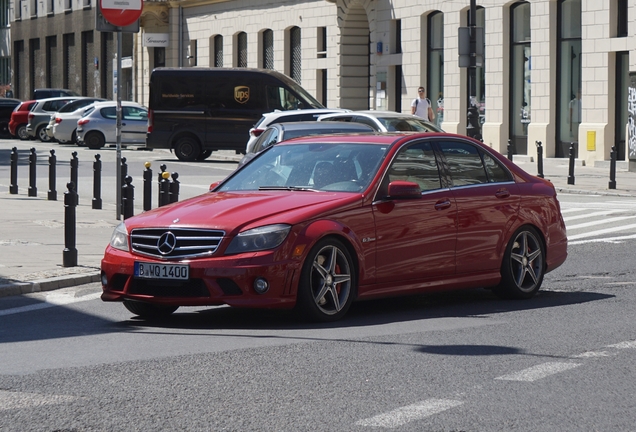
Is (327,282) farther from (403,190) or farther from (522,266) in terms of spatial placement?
(522,266)

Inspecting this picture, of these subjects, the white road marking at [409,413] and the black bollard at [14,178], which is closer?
the white road marking at [409,413]

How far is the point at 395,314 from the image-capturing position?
33.8ft

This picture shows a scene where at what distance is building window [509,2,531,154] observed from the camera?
116 ft

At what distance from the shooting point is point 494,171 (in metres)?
11.2

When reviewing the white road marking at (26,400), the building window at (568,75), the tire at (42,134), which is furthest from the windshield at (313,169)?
the tire at (42,134)

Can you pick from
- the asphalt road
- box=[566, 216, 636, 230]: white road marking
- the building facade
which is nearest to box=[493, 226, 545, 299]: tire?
the asphalt road

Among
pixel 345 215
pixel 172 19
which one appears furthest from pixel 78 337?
pixel 172 19

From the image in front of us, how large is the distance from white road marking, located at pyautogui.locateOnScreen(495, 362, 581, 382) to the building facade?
2195 centimetres

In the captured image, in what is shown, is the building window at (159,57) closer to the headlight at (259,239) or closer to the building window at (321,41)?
the building window at (321,41)

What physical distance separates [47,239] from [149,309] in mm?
5940

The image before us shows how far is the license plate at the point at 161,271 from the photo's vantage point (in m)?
9.39

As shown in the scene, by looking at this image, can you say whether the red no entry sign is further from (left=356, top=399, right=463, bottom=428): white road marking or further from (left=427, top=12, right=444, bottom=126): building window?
(left=427, top=12, right=444, bottom=126): building window

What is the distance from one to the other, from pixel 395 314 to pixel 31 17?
67694mm

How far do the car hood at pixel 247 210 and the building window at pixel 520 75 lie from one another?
2584 centimetres
